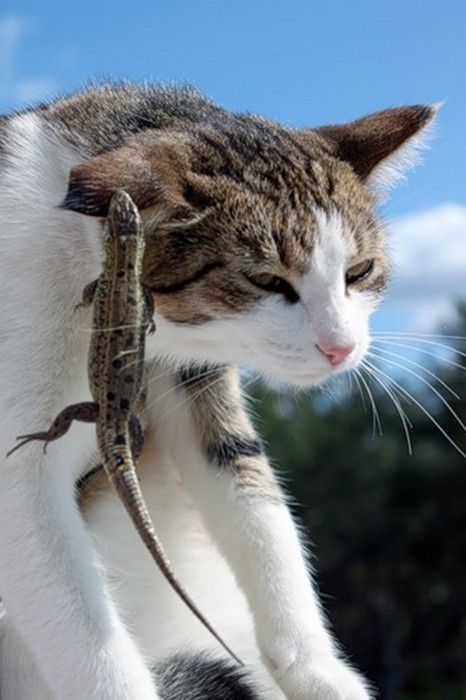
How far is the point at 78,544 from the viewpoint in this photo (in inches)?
82.9

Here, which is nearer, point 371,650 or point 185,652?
point 185,652

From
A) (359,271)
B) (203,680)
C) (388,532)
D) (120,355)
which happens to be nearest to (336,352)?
(359,271)

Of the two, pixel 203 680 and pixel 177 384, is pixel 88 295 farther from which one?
pixel 203 680

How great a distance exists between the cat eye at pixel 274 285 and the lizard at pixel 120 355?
8.0 inches

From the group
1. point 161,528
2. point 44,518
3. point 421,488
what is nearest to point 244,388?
point 161,528

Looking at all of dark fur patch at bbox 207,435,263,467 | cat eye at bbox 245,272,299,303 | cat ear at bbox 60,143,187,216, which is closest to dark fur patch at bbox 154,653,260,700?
dark fur patch at bbox 207,435,263,467

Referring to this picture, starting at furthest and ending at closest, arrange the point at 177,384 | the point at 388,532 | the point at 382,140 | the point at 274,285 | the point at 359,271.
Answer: the point at 388,532, the point at 177,384, the point at 382,140, the point at 359,271, the point at 274,285

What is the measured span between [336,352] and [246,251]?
212mm

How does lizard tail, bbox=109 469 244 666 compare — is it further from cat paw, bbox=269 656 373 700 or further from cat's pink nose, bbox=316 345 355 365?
cat paw, bbox=269 656 373 700

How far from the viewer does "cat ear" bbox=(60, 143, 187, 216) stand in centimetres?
188

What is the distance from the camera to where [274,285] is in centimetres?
208

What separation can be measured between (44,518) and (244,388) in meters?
0.78

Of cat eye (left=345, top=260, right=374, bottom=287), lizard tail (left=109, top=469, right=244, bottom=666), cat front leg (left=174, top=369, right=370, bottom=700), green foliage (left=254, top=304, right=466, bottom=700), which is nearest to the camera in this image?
lizard tail (left=109, top=469, right=244, bottom=666)

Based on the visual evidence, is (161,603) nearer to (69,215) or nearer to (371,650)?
(69,215)
